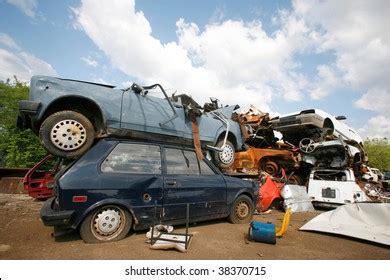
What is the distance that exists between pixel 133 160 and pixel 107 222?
0.92 metres

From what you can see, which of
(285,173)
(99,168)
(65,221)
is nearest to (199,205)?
(99,168)

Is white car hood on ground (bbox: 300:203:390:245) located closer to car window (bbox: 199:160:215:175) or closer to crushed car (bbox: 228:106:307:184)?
car window (bbox: 199:160:215:175)

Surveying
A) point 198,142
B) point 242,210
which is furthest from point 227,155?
point 242,210

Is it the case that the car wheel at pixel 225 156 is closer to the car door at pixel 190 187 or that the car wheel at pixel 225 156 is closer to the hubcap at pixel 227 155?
the hubcap at pixel 227 155

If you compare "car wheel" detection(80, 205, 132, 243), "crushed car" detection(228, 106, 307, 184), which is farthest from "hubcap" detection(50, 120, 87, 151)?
"crushed car" detection(228, 106, 307, 184)

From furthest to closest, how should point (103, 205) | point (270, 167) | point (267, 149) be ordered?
point (270, 167) < point (267, 149) < point (103, 205)

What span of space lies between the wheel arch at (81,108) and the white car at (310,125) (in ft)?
19.5

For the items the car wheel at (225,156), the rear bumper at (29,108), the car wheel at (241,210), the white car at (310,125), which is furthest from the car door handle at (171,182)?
the white car at (310,125)

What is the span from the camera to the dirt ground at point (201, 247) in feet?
10.0

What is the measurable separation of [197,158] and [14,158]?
47.5 ft

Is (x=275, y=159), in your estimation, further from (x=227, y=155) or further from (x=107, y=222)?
(x=107, y=222)

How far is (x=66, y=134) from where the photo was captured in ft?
13.7

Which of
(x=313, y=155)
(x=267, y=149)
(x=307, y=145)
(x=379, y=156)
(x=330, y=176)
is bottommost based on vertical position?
(x=330, y=176)
